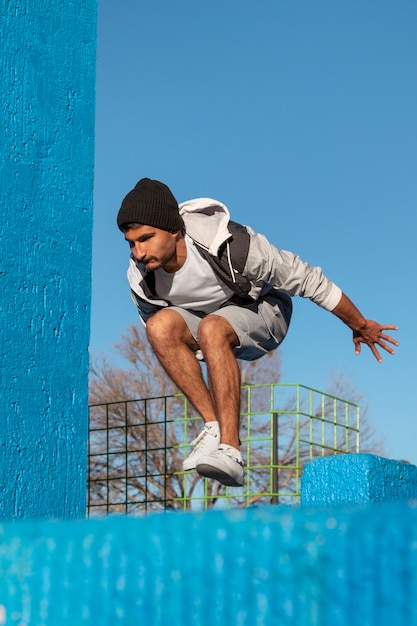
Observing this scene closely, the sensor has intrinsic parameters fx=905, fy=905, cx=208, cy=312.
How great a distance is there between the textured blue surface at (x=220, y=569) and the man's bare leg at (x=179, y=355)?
2.42m

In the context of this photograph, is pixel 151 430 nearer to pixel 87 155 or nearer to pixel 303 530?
pixel 87 155

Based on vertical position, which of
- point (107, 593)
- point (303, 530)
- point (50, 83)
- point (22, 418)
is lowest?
point (107, 593)

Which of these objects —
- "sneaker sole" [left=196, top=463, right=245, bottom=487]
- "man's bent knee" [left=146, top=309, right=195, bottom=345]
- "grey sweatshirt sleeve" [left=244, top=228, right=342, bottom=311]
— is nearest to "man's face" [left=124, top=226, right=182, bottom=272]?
"man's bent knee" [left=146, top=309, right=195, bottom=345]

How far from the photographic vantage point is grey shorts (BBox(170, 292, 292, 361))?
416 centimetres

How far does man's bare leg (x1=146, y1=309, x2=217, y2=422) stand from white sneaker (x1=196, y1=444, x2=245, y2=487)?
1.21ft

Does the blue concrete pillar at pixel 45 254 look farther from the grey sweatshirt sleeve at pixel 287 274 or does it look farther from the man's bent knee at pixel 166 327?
the grey sweatshirt sleeve at pixel 287 274

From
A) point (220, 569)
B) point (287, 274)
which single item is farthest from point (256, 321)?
point (220, 569)

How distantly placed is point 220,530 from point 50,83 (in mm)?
2780

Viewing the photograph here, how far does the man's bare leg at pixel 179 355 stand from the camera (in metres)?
4.12

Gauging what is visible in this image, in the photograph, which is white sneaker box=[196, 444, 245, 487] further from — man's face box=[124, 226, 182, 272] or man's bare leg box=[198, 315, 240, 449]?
man's face box=[124, 226, 182, 272]

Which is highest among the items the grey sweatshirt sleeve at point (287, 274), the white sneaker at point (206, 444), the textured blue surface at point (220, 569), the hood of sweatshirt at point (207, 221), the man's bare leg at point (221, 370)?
the hood of sweatshirt at point (207, 221)

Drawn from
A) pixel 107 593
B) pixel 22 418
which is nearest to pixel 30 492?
pixel 22 418

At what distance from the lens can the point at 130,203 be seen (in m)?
4.00

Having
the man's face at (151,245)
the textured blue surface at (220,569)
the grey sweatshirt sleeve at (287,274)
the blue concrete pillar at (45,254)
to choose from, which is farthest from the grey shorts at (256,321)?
the textured blue surface at (220,569)
